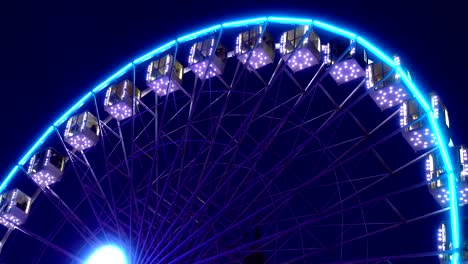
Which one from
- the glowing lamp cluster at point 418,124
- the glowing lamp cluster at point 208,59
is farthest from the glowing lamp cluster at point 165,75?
the glowing lamp cluster at point 418,124

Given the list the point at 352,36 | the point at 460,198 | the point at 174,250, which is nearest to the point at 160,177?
the point at 174,250

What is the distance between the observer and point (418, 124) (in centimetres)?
1727

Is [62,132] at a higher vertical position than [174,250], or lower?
higher

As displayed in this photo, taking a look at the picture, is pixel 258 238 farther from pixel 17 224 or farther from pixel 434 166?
pixel 17 224

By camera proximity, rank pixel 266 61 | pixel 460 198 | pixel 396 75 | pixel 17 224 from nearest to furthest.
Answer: pixel 460 198 < pixel 396 75 < pixel 266 61 < pixel 17 224

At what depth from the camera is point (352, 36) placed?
702 inches

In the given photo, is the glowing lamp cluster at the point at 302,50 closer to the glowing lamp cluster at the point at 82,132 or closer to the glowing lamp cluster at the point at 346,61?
the glowing lamp cluster at the point at 346,61

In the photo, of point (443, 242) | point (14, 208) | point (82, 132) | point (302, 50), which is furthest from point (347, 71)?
point (14, 208)

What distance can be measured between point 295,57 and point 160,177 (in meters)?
5.12

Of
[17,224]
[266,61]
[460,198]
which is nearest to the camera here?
[460,198]

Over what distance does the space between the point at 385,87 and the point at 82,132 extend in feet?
28.5

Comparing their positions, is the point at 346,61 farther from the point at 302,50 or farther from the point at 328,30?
the point at 302,50

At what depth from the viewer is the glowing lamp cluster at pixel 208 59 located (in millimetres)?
19531

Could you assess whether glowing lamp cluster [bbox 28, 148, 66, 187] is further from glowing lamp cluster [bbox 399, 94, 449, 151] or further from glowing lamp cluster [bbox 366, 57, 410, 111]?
glowing lamp cluster [bbox 399, 94, 449, 151]
